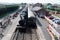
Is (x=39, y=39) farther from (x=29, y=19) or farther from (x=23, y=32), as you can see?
(x=29, y=19)

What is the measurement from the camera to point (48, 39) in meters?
18.2

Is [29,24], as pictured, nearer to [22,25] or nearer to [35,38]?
[22,25]

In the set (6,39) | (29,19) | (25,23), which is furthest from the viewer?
(29,19)

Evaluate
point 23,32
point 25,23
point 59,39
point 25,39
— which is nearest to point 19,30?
point 23,32

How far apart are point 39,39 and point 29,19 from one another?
8062mm

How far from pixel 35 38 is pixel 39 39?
72 cm

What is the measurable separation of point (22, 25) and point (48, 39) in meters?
4.76

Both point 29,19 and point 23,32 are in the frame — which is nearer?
point 23,32

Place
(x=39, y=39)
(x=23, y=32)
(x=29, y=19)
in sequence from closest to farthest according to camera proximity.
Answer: (x=39, y=39)
(x=23, y=32)
(x=29, y=19)

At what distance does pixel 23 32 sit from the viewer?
20.3 metres

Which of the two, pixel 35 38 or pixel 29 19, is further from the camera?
pixel 29 19

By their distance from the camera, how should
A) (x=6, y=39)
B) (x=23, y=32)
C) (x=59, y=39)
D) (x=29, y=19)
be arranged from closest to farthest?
1. (x=59, y=39)
2. (x=6, y=39)
3. (x=23, y=32)
4. (x=29, y=19)

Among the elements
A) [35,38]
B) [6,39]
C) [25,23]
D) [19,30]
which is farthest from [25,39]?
[25,23]

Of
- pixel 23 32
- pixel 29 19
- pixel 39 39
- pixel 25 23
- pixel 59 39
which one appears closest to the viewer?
pixel 59 39
